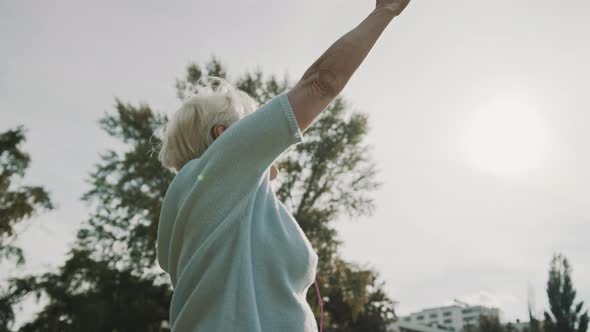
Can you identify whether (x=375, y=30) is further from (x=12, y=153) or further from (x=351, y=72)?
(x=12, y=153)

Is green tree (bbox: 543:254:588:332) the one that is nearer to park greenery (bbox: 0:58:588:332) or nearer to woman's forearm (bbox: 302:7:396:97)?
park greenery (bbox: 0:58:588:332)

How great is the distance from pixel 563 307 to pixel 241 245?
36318 mm

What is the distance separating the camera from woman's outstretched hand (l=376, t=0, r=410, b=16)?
1300 millimetres

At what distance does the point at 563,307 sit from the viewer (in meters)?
30.8

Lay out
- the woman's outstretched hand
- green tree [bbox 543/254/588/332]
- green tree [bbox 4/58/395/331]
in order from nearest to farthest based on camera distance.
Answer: the woman's outstretched hand, green tree [bbox 4/58/395/331], green tree [bbox 543/254/588/332]

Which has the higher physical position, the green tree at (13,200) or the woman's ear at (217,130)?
the green tree at (13,200)

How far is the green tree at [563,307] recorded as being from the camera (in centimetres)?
3033

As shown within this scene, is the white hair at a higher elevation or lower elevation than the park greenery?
lower

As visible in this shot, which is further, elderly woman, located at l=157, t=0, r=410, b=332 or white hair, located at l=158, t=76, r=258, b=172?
white hair, located at l=158, t=76, r=258, b=172

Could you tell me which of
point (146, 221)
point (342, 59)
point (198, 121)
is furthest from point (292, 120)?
point (146, 221)

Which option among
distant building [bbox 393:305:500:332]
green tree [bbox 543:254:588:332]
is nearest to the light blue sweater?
green tree [bbox 543:254:588:332]

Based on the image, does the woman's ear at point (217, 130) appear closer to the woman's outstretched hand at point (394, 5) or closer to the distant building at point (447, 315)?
the woman's outstretched hand at point (394, 5)

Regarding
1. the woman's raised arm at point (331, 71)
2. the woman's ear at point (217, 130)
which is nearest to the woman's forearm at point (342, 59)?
the woman's raised arm at point (331, 71)

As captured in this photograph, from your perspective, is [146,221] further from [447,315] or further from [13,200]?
[447,315]
